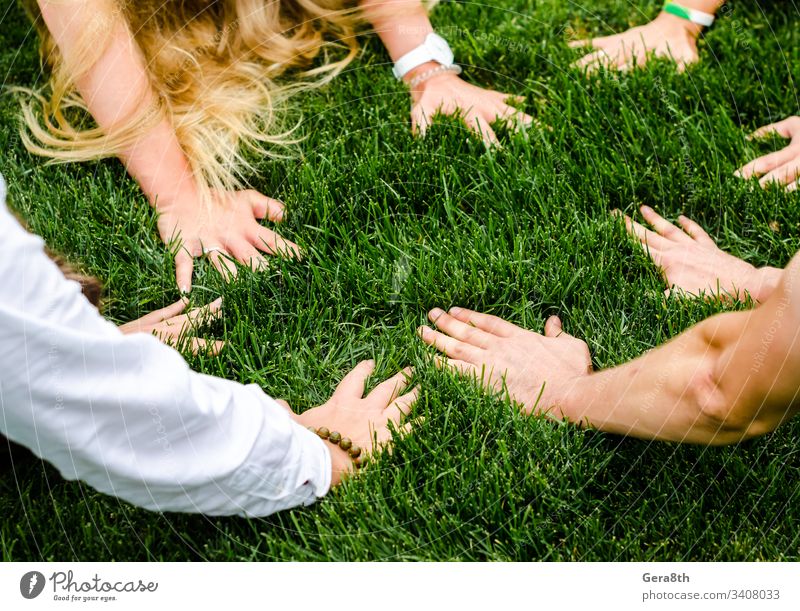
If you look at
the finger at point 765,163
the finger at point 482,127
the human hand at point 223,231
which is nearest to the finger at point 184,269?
the human hand at point 223,231

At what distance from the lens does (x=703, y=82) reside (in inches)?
61.2

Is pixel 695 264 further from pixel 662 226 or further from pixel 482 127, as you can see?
pixel 482 127

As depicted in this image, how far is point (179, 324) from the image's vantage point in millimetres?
1251

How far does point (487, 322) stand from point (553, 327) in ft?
0.34

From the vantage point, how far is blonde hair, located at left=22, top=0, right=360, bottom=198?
146 centimetres

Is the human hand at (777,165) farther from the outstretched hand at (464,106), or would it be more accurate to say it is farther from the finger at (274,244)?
the finger at (274,244)

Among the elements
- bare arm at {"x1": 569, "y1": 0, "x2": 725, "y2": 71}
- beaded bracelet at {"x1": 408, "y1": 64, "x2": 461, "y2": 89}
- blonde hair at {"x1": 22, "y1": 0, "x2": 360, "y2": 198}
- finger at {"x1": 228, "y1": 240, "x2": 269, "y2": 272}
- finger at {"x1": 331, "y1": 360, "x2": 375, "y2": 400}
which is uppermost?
blonde hair at {"x1": 22, "y1": 0, "x2": 360, "y2": 198}

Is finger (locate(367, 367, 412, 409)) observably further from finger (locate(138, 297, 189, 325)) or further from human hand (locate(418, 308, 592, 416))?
finger (locate(138, 297, 189, 325))

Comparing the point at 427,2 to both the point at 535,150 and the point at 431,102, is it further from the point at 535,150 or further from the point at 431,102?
the point at 535,150

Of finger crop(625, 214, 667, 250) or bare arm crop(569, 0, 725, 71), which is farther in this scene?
bare arm crop(569, 0, 725, 71)

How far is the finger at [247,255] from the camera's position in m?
1.32

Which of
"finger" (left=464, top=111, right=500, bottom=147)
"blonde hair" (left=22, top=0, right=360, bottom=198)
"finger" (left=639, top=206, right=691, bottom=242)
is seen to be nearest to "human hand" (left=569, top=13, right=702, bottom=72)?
"finger" (left=464, top=111, right=500, bottom=147)
